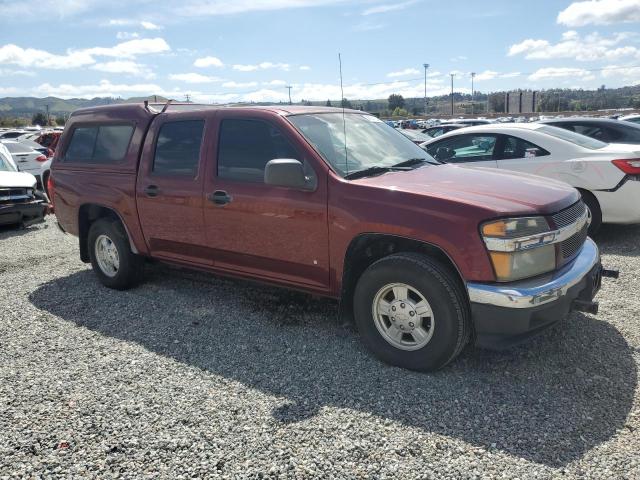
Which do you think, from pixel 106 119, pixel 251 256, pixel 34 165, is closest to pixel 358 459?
pixel 251 256

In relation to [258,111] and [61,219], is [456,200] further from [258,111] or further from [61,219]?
[61,219]

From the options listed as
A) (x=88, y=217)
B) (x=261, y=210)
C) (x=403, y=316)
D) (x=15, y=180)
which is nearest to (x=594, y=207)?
(x=403, y=316)

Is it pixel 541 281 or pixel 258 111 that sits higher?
pixel 258 111

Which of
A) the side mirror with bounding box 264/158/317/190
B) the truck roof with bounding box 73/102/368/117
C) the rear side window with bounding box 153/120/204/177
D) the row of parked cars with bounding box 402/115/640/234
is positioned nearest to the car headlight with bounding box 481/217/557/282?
the side mirror with bounding box 264/158/317/190

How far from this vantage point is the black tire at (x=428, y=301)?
11.4 feet

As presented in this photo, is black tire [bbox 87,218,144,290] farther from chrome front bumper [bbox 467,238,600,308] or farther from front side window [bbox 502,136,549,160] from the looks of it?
front side window [bbox 502,136,549,160]

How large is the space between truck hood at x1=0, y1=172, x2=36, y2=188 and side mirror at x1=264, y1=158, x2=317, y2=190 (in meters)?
7.27

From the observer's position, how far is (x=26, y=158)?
13875 mm

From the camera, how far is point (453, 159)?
780 centimetres

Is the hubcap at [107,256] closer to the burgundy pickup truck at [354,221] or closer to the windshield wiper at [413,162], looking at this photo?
the burgundy pickup truck at [354,221]

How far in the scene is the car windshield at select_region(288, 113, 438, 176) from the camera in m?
4.16

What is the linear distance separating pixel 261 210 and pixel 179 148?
1.21 m

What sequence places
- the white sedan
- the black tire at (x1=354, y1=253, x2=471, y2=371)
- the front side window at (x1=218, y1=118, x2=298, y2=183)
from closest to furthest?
the black tire at (x1=354, y1=253, x2=471, y2=371), the front side window at (x1=218, y1=118, x2=298, y2=183), the white sedan

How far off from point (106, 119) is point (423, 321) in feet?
13.1
